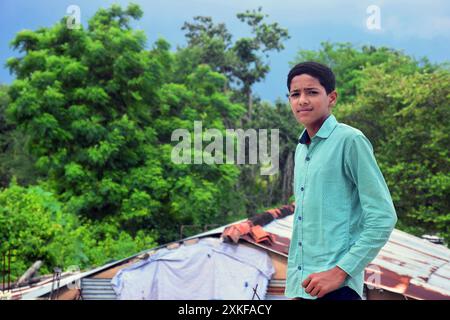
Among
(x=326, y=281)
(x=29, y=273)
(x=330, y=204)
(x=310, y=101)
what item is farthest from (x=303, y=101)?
(x=29, y=273)

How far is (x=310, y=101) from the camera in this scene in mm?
1511

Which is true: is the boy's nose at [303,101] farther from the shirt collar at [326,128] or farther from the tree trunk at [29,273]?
the tree trunk at [29,273]

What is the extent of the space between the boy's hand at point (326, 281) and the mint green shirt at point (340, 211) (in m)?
0.02

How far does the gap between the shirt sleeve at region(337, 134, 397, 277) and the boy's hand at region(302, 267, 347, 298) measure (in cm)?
2

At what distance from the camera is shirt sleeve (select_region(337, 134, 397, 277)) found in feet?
4.54

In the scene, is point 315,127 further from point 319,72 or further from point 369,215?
point 369,215

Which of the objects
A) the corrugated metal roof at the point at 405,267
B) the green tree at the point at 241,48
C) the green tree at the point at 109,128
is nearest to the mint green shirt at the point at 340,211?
the corrugated metal roof at the point at 405,267

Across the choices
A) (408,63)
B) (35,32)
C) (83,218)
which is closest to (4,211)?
(83,218)

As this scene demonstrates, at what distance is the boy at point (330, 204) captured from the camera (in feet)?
4.57

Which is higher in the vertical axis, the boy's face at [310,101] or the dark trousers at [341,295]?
the boy's face at [310,101]

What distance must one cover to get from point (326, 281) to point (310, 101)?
15.6 inches

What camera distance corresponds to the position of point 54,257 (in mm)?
12430

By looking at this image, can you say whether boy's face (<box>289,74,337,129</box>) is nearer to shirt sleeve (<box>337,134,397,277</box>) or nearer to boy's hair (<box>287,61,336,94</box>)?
boy's hair (<box>287,61,336,94</box>)

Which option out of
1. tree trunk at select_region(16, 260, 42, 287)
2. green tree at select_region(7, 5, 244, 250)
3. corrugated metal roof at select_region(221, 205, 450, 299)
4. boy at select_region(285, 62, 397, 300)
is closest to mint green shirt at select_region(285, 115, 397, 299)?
boy at select_region(285, 62, 397, 300)
